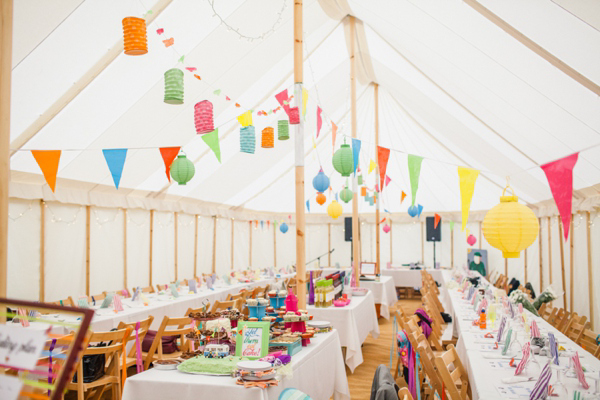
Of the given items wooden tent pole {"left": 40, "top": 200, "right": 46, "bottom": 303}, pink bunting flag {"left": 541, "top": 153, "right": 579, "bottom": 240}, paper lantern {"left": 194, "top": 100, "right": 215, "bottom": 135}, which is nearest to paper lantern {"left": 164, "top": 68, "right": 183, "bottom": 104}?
paper lantern {"left": 194, "top": 100, "right": 215, "bottom": 135}

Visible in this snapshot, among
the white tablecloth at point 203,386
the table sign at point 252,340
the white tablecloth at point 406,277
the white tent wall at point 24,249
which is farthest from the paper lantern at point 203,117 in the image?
the white tablecloth at point 406,277

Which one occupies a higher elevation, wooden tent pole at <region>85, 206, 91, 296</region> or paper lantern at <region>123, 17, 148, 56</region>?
paper lantern at <region>123, 17, 148, 56</region>

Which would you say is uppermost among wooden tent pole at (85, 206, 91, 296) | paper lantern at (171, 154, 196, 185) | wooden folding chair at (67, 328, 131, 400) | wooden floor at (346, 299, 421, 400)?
paper lantern at (171, 154, 196, 185)

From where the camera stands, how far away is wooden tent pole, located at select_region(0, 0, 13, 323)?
123 inches

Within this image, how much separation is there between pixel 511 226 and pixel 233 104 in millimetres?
6234

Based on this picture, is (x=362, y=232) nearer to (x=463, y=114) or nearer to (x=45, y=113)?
(x=463, y=114)

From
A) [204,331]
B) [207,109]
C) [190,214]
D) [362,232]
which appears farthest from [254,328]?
[362,232]

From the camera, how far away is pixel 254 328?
3680 millimetres

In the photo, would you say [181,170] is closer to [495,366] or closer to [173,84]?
[173,84]

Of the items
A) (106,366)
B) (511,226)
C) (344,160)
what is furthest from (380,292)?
(511,226)

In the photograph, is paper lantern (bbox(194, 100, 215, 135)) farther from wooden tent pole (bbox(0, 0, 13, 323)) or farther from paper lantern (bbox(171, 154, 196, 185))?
wooden tent pole (bbox(0, 0, 13, 323))

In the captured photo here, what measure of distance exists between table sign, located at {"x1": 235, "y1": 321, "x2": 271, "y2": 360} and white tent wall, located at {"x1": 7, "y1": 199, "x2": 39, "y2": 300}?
4.91 meters

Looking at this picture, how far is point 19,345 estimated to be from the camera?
1083 mm

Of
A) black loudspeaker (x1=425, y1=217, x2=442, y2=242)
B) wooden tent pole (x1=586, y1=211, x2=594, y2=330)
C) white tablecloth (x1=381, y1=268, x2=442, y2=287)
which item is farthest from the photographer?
black loudspeaker (x1=425, y1=217, x2=442, y2=242)
